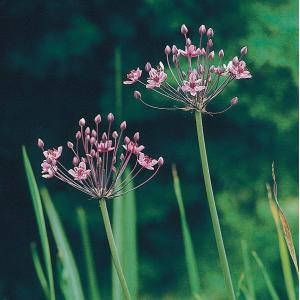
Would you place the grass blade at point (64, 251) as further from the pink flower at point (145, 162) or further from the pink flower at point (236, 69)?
the pink flower at point (236, 69)

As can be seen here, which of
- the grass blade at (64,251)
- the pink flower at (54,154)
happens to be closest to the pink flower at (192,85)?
the pink flower at (54,154)

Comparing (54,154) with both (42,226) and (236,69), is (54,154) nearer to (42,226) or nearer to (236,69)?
(42,226)

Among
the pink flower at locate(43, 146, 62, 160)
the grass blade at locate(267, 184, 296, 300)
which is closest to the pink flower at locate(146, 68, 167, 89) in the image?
the pink flower at locate(43, 146, 62, 160)

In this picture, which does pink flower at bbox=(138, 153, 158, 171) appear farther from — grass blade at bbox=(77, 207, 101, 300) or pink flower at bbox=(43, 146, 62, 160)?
grass blade at bbox=(77, 207, 101, 300)

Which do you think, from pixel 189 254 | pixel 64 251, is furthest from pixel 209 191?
pixel 64 251

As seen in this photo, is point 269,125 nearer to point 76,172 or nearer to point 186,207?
point 186,207
